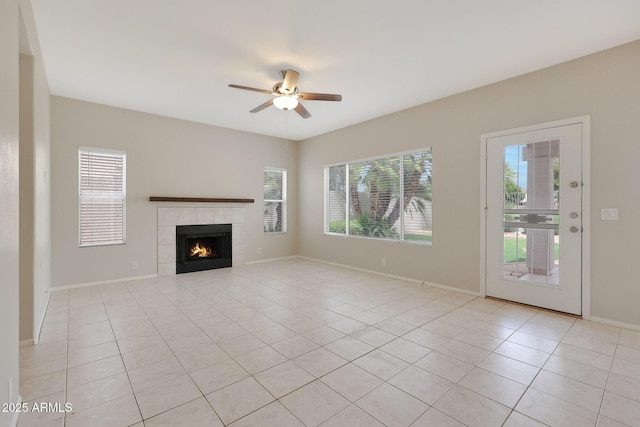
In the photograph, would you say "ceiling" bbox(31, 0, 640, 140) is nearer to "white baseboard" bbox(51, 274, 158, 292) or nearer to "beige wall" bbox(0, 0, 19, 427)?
"beige wall" bbox(0, 0, 19, 427)

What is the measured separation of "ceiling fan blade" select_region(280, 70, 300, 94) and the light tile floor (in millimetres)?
2566

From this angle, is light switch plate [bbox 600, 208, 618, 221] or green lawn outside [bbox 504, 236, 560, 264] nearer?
light switch plate [bbox 600, 208, 618, 221]

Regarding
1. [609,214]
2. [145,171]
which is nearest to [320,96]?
[609,214]

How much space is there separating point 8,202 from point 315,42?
2619 millimetres

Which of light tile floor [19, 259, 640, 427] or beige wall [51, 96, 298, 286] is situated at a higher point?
beige wall [51, 96, 298, 286]

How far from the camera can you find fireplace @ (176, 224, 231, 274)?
17.8ft

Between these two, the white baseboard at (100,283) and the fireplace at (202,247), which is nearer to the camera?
the white baseboard at (100,283)

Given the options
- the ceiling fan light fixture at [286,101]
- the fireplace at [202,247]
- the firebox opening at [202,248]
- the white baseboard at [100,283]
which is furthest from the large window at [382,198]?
the white baseboard at [100,283]

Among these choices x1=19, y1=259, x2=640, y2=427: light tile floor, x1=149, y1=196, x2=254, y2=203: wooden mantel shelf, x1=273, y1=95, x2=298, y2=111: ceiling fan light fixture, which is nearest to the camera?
x1=19, y1=259, x2=640, y2=427: light tile floor

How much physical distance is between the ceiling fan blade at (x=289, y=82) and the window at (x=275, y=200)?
3.31 meters

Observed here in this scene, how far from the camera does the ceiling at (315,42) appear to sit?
2.42 metres

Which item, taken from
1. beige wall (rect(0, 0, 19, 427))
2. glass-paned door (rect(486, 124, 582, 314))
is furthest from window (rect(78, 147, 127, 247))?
glass-paned door (rect(486, 124, 582, 314))

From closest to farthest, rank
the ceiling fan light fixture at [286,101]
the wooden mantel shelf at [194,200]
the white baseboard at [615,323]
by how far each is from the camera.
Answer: the white baseboard at [615,323], the ceiling fan light fixture at [286,101], the wooden mantel shelf at [194,200]

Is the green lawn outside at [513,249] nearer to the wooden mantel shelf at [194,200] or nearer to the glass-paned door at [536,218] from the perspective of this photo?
the glass-paned door at [536,218]
